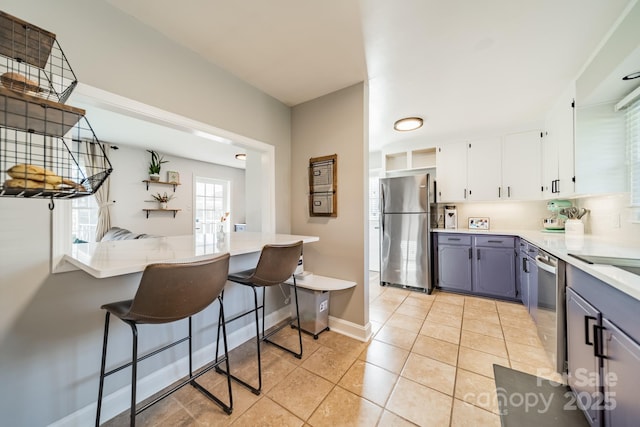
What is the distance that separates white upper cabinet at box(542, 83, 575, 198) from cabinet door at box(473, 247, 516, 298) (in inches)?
36.0

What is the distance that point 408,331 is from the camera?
90.7 inches

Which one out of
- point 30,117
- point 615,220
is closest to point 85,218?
point 30,117

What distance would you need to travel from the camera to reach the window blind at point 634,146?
1738 millimetres

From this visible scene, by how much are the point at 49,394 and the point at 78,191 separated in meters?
1.13

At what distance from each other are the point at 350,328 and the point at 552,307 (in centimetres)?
158

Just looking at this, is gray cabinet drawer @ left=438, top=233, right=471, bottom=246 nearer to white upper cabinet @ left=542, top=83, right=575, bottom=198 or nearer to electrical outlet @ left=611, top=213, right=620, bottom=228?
white upper cabinet @ left=542, top=83, right=575, bottom=198

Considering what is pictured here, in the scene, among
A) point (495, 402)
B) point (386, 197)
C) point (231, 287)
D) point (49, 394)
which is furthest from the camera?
point (386, 197)

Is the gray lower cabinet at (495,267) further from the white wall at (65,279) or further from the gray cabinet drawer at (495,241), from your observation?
the white wall at (65,279)

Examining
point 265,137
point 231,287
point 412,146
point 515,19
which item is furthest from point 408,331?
point 412,146

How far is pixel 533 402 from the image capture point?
144 centimetres

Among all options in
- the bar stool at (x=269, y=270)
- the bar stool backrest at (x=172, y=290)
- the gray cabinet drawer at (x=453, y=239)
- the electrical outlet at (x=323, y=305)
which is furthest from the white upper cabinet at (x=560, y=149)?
the bar stool backrest at (x=172, y=290)

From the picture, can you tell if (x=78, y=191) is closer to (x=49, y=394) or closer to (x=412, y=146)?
(x=49, y=394)

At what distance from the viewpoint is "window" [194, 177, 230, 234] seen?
5457mm

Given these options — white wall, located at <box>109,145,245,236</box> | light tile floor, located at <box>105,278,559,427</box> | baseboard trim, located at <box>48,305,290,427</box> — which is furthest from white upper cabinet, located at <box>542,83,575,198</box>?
white wall, located at <box>109,145,245,236</box>
